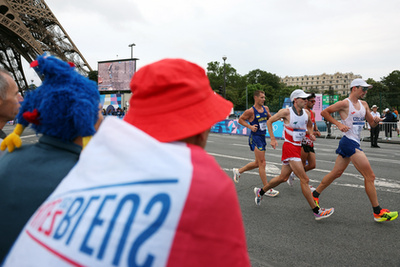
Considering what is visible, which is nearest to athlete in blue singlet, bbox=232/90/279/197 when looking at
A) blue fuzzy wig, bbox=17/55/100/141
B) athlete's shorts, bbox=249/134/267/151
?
athlete's shorts, bbox=249/134/267/151

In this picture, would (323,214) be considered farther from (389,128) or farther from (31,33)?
(31,33)

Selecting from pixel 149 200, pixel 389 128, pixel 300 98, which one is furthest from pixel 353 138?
pixel 389 128

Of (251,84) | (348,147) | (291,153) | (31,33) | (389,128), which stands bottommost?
(389,128)

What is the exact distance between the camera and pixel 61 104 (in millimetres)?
1370

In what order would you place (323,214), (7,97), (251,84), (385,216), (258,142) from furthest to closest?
(251,84) → (258,142) → (323,214) → (385,216) → (7,97)

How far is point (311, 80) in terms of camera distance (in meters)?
186

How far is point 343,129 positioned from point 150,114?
14.4 feet

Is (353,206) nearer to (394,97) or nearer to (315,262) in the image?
(315,262)

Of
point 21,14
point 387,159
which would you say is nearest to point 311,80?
point 21,14

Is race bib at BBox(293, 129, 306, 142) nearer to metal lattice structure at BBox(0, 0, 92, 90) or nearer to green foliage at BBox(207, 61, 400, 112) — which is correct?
metal lattice structure at BBox(0, 0, 92, 90)

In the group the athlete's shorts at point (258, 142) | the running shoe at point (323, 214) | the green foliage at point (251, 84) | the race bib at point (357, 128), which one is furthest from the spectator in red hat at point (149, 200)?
the green foliage at point (251, 84)

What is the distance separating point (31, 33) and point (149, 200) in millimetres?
41518

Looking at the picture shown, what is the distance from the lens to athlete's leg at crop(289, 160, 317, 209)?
14.7ft

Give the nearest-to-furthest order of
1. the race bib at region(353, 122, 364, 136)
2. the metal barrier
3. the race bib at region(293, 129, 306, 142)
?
the race bib at region(353, 122, 364, 136)
the race bib at region(293, 129, 306, 142)
the metal barrier
